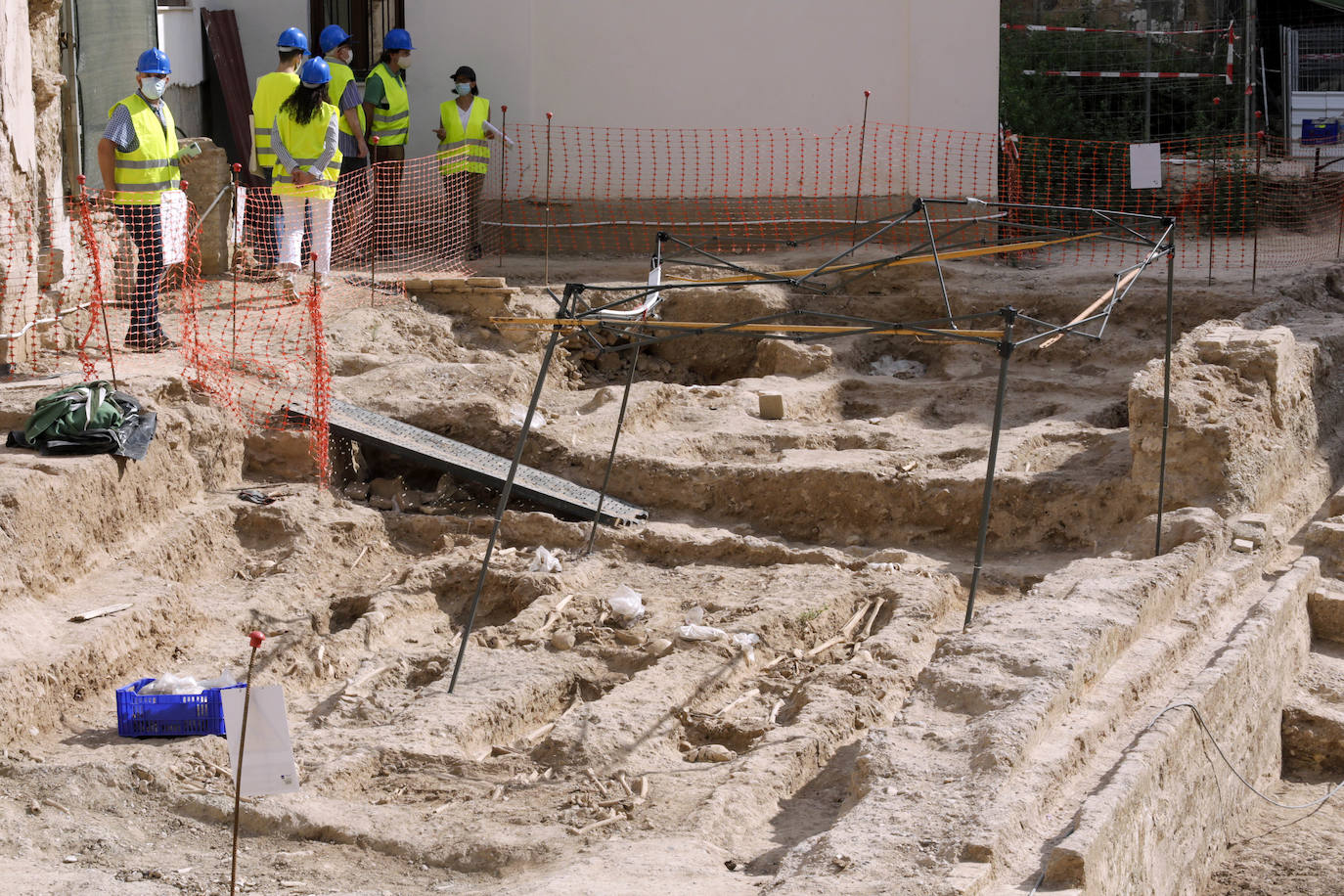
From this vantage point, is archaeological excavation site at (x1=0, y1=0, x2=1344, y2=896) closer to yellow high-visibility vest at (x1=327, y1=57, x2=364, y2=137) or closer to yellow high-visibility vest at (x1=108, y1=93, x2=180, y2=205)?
yellow high-visibility vest at (x1=108, y1=93, x2=180, y2=205)

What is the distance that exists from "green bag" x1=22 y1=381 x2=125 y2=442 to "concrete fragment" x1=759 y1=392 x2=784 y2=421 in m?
4.70

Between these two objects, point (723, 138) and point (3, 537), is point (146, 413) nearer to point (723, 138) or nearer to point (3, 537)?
point (3, 537)

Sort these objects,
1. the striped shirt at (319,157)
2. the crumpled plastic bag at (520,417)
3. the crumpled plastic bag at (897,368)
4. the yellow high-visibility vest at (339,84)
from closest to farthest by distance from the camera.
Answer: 1. the crumpled plastic bag at (520,417)
2. the striped shirt at (319,157)
3. the crumpled plastic bag at (897,368)
4. the yellow high-visibility vest at (339,84)

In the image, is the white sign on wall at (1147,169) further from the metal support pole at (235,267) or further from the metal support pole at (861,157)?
the metal support pole at (235,267)

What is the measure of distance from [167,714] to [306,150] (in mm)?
6026

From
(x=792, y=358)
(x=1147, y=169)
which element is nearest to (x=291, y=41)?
(x=792, y=358)

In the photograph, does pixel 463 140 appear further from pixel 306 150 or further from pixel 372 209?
pixel 306 150

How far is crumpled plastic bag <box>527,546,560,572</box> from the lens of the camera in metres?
8.45

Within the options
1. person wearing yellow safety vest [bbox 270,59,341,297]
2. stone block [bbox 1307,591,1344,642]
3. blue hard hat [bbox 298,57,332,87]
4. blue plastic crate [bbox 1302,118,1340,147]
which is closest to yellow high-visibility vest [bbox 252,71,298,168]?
person wearing yellow safety vest [bbox 270,59,341,297]

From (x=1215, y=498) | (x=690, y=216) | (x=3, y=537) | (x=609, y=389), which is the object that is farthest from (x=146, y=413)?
(x=690, y=216)

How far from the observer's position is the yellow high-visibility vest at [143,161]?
9398 mm

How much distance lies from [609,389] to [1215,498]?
4.49m

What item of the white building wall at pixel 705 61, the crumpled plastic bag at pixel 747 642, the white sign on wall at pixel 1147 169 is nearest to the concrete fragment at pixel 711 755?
the crumpled plastic bag at pixel 747 642

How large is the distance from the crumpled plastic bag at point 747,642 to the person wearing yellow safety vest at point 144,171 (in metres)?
4.77
